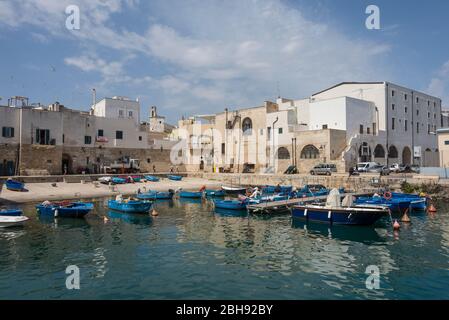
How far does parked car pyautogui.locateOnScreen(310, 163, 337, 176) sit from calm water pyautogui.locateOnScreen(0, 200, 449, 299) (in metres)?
19.8

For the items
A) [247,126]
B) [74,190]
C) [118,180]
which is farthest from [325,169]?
[74,190]

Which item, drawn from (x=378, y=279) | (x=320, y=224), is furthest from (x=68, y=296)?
(x=320, y=224)

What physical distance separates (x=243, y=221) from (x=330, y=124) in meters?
30.1

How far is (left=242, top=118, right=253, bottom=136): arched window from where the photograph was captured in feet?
187

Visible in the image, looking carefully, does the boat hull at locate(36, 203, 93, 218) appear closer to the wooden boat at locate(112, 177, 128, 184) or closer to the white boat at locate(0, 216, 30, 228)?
the white boat at locate(0, 216, 30, 228)

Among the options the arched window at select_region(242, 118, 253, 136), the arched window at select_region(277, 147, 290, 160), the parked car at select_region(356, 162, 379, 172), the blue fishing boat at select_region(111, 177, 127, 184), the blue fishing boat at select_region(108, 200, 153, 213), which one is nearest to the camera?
the blue fishing boat at select_region(108, 200, 153, 213)

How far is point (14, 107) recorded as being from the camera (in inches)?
1683

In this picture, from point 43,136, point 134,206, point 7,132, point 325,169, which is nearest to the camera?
point 134,206

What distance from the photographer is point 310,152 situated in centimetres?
4816

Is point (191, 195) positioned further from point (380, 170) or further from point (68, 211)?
point (380, 170)

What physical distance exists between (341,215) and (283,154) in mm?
30464

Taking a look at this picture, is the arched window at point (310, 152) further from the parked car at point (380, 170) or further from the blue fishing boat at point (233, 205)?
the blue fishing boat at point (233, 205)

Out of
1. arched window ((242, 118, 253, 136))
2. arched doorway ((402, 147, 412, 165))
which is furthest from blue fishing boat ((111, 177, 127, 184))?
arched doorway ((402, 147, 412, 165))
